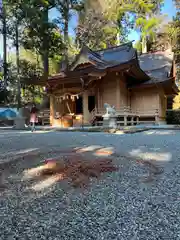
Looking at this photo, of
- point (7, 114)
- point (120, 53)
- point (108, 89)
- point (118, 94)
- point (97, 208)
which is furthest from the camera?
point (7, 114)

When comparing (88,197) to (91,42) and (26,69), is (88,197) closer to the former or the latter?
(26,69)

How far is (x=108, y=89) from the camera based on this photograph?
15.2m

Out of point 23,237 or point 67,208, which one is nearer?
point 23,237

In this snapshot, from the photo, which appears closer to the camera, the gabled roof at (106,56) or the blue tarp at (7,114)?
the gabled roof at (106,56)

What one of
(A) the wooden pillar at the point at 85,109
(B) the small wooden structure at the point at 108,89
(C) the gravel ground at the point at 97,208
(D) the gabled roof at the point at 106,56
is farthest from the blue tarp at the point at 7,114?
(C) the gravel ground at the point at 97,208

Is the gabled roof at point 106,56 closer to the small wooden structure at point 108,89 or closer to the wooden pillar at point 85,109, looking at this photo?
the small wooden structure at point 108,89

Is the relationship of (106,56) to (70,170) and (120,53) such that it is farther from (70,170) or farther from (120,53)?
(70,170)

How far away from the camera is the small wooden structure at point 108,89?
14289 millimetres

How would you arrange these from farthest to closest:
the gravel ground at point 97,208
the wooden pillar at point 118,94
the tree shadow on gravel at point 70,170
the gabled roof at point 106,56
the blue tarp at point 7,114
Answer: the blue tarp at point 7,114 → the gabled roof at point 106,56 → the wooden pillar at point 118,94 → the tree shadow on gravel at point 70,170 → the gravel ground at point 97,208

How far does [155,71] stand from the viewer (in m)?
18.0

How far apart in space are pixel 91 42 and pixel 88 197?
2711cm

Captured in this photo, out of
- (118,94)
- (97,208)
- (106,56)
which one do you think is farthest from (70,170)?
(106,56)

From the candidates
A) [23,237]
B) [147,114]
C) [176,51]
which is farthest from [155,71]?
[23,237]

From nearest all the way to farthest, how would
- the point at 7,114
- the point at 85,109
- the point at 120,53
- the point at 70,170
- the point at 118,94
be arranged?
the point at 70,170 → the point at 118,94 → the point at 85,109 → the point at 120,53 → the point at 7,114
